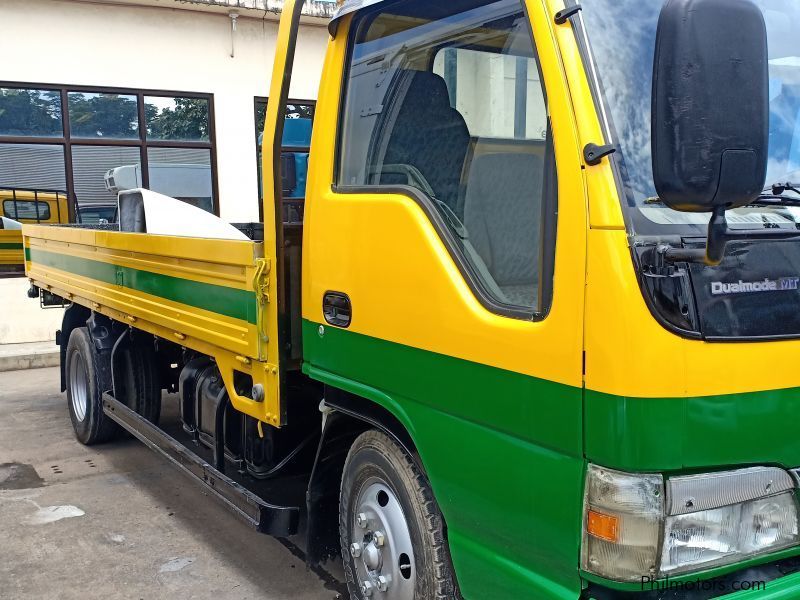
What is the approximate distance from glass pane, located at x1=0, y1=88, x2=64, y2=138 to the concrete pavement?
5499 mm

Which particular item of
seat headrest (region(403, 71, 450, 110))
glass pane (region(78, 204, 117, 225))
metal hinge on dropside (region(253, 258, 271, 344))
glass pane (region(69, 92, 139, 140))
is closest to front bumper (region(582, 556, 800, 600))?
seat headrest (region(403, 71, 450, 110))

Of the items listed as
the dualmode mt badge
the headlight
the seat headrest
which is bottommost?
the headlight

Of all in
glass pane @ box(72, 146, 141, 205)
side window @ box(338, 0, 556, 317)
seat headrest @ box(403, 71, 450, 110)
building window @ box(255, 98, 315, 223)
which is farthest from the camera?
glass pane @ box(72, 146, 141, 205)

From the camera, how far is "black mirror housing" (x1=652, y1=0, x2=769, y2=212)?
1582 mm

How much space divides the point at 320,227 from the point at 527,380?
3.83 ft

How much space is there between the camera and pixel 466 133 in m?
2.58

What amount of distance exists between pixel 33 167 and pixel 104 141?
3.19 feet

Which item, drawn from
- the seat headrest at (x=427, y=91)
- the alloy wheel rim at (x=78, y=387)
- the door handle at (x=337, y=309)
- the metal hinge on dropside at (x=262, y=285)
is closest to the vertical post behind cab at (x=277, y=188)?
the metal hinge on dropside at (x=262, y=285)

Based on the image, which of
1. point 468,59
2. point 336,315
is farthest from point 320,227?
point 468,59

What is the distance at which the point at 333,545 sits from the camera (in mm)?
3279

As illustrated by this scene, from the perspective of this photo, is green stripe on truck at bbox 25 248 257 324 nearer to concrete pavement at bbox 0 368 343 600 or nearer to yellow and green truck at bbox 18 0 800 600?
yellow and green truck at bbox 18 0 800 600

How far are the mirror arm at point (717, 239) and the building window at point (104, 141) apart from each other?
875 centimetres

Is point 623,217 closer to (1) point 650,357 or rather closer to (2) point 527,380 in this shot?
(1) point 650,357

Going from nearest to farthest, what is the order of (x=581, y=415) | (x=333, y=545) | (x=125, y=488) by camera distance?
1. (x=581, y=415)
2. (x=333, y=545)
3. (x=125, y=488)
